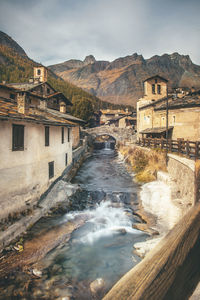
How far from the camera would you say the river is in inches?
241

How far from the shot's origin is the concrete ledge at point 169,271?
83 centimetres

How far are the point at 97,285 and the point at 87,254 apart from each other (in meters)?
1.99

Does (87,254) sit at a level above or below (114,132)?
below

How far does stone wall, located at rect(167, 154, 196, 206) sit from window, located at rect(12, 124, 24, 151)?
981 centimetres

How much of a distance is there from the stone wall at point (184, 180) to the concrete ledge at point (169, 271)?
31.1 ft

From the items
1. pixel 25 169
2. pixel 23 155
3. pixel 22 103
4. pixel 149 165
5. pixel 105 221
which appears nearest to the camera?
pixel 23 155

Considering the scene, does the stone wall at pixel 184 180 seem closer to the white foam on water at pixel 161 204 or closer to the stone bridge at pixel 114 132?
the white foam on water at pixel 161 204

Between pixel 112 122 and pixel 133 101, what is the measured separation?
109 metres

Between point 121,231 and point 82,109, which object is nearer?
point 121,231

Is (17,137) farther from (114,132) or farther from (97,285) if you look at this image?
(114,132)

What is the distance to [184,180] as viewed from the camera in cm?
1166

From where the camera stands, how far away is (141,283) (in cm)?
84

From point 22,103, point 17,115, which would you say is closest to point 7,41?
point 22,103

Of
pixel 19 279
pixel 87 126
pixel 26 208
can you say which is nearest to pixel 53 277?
pixel 19 279
